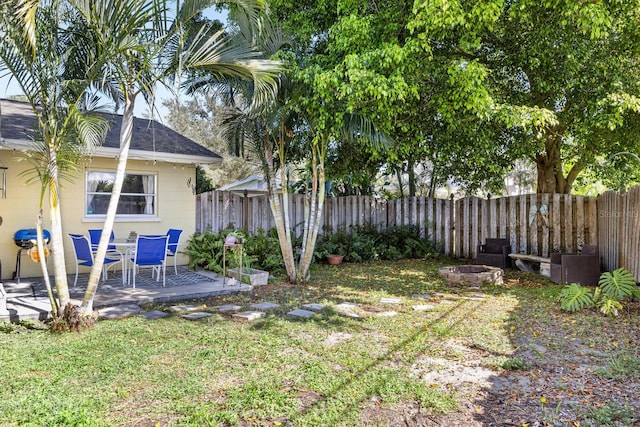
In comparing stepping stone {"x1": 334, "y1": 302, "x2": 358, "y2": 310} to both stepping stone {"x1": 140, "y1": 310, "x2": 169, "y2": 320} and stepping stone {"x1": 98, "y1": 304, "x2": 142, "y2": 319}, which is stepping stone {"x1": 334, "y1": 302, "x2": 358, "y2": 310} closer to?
stepping stone {"x1": 140, "y1": 310, "x2": 169, "y2": 320}

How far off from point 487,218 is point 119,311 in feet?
26.4

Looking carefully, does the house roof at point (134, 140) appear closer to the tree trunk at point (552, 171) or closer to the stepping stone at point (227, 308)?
the stepping stone at point (227, 308)

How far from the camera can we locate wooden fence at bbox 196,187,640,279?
680 cm

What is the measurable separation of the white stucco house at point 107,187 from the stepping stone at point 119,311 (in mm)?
2833

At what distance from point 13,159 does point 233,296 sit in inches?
176

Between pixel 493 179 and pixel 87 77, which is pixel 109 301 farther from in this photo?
pixel 493 179

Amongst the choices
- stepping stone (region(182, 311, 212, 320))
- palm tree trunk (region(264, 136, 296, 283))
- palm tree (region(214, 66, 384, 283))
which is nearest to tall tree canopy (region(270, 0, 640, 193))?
palm tree (region(214, 66, 384, 283))

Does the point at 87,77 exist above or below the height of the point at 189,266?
above

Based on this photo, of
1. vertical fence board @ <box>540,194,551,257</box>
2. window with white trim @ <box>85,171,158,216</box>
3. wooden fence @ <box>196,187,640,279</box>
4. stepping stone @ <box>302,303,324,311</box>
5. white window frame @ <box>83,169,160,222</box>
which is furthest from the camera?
vertical fence board @ <box>540,194,551,257</box>

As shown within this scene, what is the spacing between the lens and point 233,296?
6.24 m

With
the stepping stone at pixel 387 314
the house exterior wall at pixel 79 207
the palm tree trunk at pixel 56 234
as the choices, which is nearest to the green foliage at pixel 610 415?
the stepping stone at pixel 387 314

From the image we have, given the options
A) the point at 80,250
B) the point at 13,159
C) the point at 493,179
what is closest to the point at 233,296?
the point at 80,250

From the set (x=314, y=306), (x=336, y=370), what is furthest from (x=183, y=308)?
(x=336, y=370)

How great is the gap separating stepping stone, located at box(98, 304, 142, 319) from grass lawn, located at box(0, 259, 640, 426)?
392 mm
